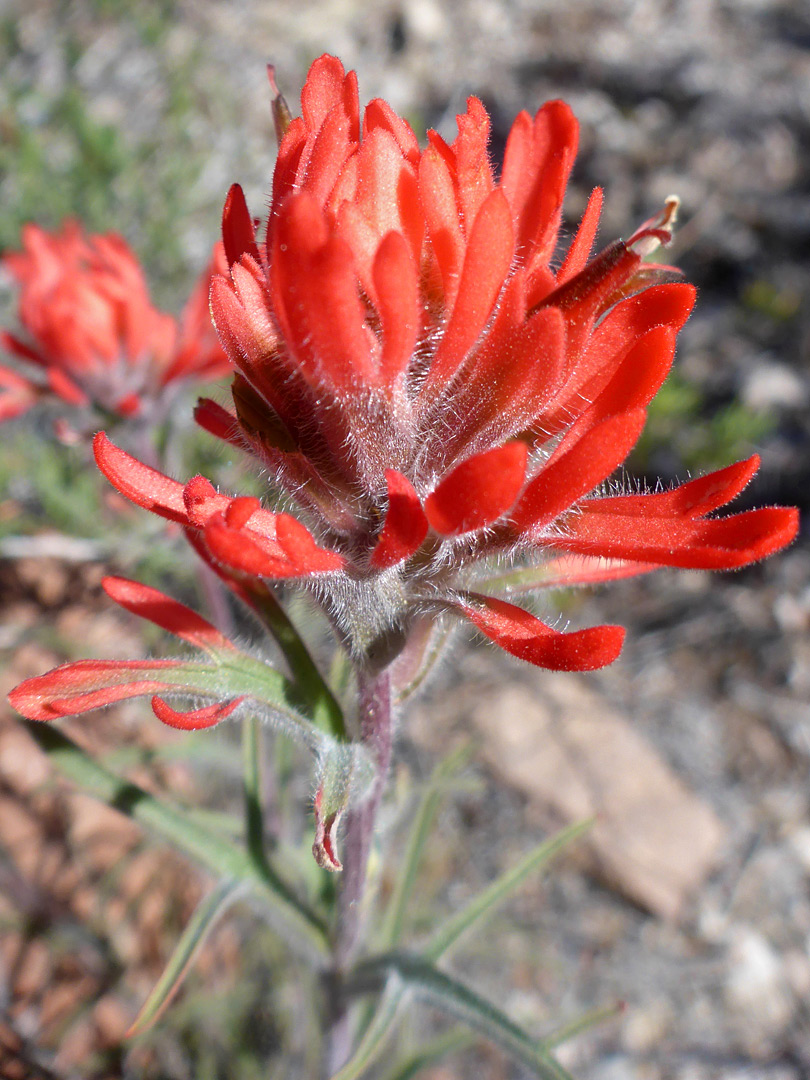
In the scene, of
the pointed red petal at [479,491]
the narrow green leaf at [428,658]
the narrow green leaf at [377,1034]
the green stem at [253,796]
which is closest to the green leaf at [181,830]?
the green stem at [253,796]

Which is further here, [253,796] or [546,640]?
[253,796]

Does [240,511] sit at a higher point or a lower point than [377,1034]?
higher

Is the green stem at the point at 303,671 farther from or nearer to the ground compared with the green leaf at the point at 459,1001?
farther from the ground

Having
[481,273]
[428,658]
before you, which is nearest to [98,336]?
[428,658]

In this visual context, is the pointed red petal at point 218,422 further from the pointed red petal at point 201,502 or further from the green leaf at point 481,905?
the green leaf at point 481,905

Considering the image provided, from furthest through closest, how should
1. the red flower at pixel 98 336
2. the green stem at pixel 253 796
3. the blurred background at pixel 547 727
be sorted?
the blurred background at pixel 547 727
the red flower at pixel 98 336
the green stem at pixel 253 796

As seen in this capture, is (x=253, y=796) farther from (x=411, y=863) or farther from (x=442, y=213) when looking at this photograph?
(x=442, y=213)

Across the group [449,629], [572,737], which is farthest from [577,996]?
[449,629]
